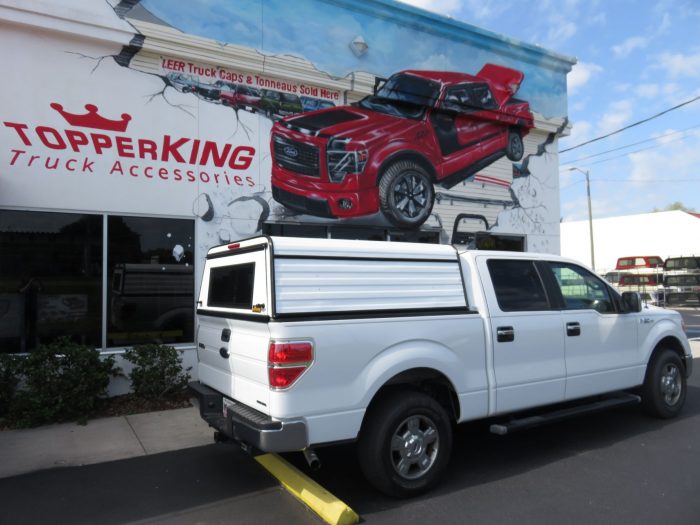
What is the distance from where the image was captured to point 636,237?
44.2 metres

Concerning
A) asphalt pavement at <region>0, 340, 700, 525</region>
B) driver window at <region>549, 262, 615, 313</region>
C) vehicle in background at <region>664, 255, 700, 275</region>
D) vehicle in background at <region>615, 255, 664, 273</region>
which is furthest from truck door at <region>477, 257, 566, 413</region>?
vehicle in background at <region>615, 255, 664, 273</region>

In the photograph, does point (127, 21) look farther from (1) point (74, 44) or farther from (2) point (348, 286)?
(2) point (348, 286)

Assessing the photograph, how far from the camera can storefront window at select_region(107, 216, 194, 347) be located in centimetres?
772

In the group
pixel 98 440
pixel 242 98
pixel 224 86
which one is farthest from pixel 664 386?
pixel 224 86

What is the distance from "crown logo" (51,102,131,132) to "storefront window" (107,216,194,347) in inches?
51.1

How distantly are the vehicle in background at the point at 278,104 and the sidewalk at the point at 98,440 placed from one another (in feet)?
16.6

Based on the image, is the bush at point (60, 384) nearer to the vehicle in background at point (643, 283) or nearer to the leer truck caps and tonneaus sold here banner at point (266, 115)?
the leer truck caps and tonneaus sold here banner at point (266, 115)

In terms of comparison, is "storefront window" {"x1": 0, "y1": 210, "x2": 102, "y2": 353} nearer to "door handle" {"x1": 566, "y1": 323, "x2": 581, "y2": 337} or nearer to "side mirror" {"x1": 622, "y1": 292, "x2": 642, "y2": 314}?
"door handle" {"x1": 566, "y1": 323, "x2": 581, "y2": 337}

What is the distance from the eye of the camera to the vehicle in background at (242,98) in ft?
28.8

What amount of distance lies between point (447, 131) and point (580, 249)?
4122 centimetres

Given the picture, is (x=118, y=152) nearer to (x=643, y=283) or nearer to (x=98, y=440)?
(x=98, y=440)

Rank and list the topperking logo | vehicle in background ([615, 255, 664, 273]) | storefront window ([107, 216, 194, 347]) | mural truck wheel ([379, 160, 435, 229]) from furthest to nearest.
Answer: vehicle in background ([615, 255, 664, 273]) → mural truck wheel ([379, 160, 435, 229]) → storefront window ([107, 216, 194, 347]) → the topperking logo

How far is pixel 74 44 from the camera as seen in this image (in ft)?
25.0

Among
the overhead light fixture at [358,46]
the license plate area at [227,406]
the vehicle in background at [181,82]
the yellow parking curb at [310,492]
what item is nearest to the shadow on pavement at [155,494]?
the yellow parking curb at [310,492]
